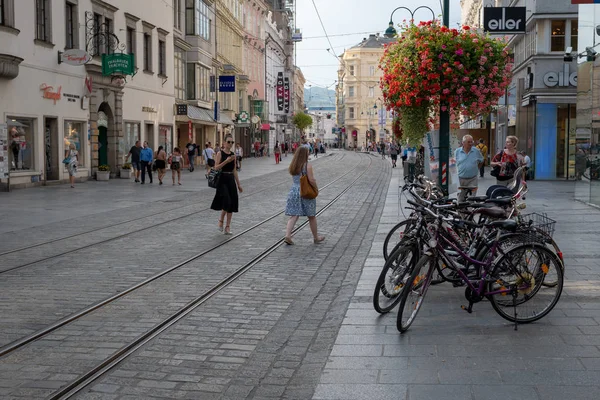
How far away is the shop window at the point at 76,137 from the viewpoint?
29361mm

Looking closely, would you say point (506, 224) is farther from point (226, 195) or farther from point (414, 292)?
point (226, 195)

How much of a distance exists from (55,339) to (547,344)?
4061mm

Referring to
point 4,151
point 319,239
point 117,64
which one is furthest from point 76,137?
point 319,239

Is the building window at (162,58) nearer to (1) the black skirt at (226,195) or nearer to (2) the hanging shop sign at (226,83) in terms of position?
(2) the hanging shop sign at (226,83)

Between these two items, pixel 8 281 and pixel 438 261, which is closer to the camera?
pixel 438 261

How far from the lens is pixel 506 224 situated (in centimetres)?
685

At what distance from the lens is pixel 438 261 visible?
23.2 ft

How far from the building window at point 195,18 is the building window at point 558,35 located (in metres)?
22.7

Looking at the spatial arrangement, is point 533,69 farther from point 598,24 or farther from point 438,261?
point 438,261

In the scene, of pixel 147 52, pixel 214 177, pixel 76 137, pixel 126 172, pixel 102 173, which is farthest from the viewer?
pixel 147 52

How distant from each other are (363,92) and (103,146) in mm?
96474

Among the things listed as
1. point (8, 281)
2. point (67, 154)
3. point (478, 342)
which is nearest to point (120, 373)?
point (478, 342)

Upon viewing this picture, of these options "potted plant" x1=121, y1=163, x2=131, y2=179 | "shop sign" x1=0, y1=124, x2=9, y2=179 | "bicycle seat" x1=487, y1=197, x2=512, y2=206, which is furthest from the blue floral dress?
"potted plant" x1=121, y1=163, x2=131, y2=179

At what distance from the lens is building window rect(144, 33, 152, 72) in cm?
3838
